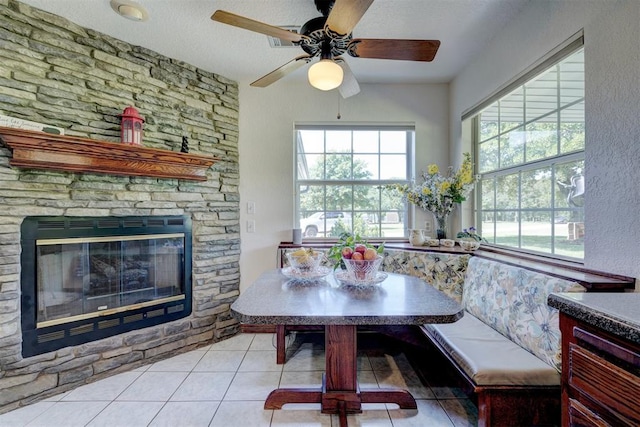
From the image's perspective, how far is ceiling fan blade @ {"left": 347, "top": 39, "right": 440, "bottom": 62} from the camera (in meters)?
1.49

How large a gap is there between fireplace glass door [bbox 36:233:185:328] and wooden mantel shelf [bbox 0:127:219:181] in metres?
0.50

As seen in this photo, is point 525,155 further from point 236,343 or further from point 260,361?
point 236,343

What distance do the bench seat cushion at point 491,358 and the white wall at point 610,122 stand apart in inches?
22.5

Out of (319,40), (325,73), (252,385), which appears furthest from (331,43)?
(252,385)

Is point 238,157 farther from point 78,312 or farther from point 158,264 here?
point 78,312

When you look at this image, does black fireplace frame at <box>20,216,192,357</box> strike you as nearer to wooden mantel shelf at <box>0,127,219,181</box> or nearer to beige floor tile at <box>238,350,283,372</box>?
wooden mantel shelf at <box>0,127,219,181</box>

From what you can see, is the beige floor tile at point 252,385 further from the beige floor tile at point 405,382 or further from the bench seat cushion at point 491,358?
the bench seat cushion at point 491,358

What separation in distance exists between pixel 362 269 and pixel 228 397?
1188 mm

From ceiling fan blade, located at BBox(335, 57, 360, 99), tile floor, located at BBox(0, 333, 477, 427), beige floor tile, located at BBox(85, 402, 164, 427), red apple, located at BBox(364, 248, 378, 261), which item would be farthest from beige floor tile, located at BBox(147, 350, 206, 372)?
ceiling fan blade, located at BBox(335, 57, 360, 99)

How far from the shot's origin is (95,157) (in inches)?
76.9

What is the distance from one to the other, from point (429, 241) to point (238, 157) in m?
1.98

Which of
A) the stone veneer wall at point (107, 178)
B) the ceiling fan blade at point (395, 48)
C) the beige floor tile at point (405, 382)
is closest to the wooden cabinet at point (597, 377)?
the beige floor tile at point (405, 382)

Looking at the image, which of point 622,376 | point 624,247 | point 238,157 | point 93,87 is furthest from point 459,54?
point 93,87

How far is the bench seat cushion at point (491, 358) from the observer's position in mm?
1307
